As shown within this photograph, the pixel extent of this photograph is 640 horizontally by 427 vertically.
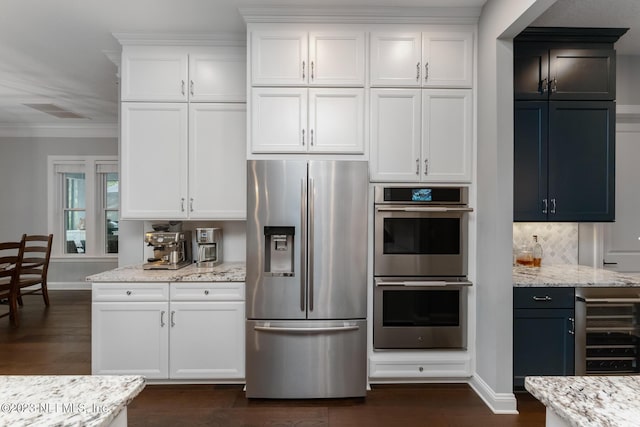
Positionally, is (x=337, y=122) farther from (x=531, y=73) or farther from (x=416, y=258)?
(x=531, y=73)

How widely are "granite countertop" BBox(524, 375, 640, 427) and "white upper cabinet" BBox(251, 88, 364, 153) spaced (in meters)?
1.99

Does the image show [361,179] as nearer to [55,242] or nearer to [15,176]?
[55,242]

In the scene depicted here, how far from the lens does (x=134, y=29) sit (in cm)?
291

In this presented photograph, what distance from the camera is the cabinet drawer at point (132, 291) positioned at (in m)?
2.65

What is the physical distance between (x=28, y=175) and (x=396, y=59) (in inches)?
249

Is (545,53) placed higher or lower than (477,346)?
higher


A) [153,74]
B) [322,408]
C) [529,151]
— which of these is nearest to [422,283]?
[322,408]

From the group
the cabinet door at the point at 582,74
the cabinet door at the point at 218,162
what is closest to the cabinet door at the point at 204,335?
the cabinet door at the point at 218,162

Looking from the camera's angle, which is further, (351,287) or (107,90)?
(107,90)

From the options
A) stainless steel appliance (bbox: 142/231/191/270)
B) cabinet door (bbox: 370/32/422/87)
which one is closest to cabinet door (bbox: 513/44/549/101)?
cabinet door (bbox: 370/32/422/87)

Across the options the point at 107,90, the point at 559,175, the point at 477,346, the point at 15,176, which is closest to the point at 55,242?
the point at 15,176

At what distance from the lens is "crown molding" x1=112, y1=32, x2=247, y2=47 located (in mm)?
2957

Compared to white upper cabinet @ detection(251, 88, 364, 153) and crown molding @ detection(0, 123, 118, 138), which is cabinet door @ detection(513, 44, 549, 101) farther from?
crown molding @ detection(0, 123, 118, 138)

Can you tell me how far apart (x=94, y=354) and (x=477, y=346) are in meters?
2.85
